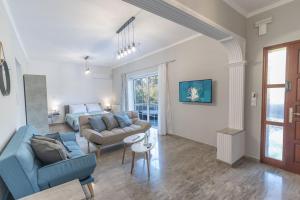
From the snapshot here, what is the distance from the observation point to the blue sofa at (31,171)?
130 cm

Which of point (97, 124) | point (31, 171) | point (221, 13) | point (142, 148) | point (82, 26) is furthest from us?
point (97, 124)

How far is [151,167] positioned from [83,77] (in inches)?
227

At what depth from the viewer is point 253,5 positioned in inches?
99.5

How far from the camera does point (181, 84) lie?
13.5ft

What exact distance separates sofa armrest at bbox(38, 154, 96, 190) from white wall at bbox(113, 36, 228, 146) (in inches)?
110

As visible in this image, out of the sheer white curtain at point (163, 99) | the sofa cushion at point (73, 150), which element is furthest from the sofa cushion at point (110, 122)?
the sheer white curtain at point (163, 99)

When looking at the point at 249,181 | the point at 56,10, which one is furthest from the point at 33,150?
the point at 249,181

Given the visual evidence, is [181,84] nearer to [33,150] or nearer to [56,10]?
[56,10]

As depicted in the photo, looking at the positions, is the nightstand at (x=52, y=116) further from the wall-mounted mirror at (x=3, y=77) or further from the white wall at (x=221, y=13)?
the white wall at (x=221, y=13)

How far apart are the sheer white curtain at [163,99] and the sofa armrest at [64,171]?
3.03 m

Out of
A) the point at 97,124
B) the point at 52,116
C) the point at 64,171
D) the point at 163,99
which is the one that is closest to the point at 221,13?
the point at 163,99

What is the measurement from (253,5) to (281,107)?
5.84 ft

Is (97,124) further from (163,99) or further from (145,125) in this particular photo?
(163,99)

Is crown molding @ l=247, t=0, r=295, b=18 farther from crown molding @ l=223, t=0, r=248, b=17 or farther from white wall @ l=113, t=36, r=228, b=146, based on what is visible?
white wall @ l=113, t=36, r=228, b=146
